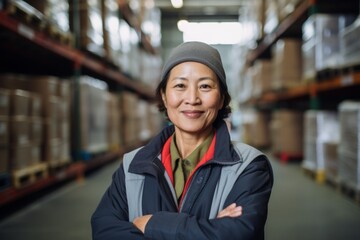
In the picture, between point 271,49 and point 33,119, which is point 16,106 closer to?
point 33,119

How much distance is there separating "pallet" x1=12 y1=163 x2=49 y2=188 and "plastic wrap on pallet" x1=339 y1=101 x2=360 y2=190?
128 inches

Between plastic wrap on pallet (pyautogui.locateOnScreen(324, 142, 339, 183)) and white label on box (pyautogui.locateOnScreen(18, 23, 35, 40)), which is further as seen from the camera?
plastic wrap on pallet (pyautogui.locateOnScreen(324, 142, 339, 183))

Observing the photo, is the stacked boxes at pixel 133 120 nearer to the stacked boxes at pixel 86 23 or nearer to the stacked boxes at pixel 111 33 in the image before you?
the stacked boxes at pixel 111 33

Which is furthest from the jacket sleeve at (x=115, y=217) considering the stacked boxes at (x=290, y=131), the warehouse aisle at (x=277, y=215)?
the stacked boxes at (x=290, y=131)

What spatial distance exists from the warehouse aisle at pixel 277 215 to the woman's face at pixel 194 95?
1577 millimetres

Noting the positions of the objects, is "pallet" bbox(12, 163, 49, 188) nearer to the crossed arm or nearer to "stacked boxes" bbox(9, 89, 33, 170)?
"stacked boxes" bbox(9, 89, 33, 170)

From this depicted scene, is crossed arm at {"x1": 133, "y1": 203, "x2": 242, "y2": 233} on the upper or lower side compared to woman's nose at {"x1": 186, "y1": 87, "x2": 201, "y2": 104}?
lower

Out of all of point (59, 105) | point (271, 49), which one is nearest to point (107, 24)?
point (59, 105)

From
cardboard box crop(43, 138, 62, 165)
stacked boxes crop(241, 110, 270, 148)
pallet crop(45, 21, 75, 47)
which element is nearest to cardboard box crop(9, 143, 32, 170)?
cardboard box crop(43, 138, 62, 165)

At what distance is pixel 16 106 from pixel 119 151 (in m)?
4.09

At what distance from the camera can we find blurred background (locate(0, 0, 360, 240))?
3.29 m

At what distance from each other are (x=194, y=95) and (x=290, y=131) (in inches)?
225

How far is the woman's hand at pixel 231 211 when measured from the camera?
1376mm

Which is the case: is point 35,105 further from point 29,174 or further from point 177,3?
point 177,3
